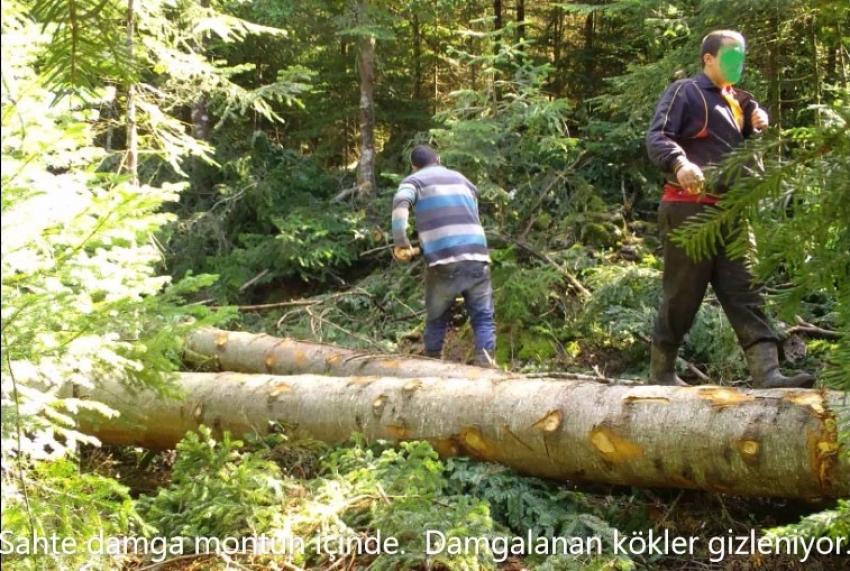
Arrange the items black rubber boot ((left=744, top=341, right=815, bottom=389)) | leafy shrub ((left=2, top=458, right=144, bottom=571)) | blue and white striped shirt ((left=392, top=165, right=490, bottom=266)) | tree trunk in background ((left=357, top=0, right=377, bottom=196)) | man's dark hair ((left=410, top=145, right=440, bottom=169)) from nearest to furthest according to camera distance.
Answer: leafy shrub ((left=2, top=458, right=144, bottom=571)) → black rubber boot ((left=744, top=341, right=815, bottom=389)) → blue and white striped shirt ((left=392, top=165, right=490, bottom=266)) → man's dark hair ((left=410, top=145, right=440, bottom=169)) → tree trunk in background ((left=357, top=0, right=377, bottom=196))

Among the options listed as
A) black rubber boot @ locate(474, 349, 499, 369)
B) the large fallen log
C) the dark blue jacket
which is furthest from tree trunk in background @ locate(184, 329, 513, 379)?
the dark blue jacket

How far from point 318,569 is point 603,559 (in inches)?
50.0

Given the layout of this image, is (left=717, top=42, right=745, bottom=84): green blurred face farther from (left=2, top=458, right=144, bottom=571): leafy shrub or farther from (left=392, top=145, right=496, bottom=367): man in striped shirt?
(left=2, top=458, right=144, bottom=571): leafy shrub

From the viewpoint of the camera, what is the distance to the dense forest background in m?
2.15

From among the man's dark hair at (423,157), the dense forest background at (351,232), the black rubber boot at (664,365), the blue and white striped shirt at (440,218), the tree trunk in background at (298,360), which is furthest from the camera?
the man's dark hair at (423,157)

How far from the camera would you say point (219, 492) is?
357 centimetres

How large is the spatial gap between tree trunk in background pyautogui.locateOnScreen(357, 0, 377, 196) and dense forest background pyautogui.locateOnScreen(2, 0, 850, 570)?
48 mm

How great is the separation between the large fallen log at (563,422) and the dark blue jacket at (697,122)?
1.45 meters

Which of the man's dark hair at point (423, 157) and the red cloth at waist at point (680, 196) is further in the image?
the man's dark hair at point (423, 157)

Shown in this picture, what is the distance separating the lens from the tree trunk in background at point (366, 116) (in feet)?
36.8

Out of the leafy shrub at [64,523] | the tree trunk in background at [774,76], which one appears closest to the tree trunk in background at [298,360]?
the leafy shrub at [64,523]

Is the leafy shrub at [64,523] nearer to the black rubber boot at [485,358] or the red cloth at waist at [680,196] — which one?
the black rubber boot at [485,358]

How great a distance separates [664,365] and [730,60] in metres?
1.89

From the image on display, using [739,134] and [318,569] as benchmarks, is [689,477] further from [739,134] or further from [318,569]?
[739,134]
